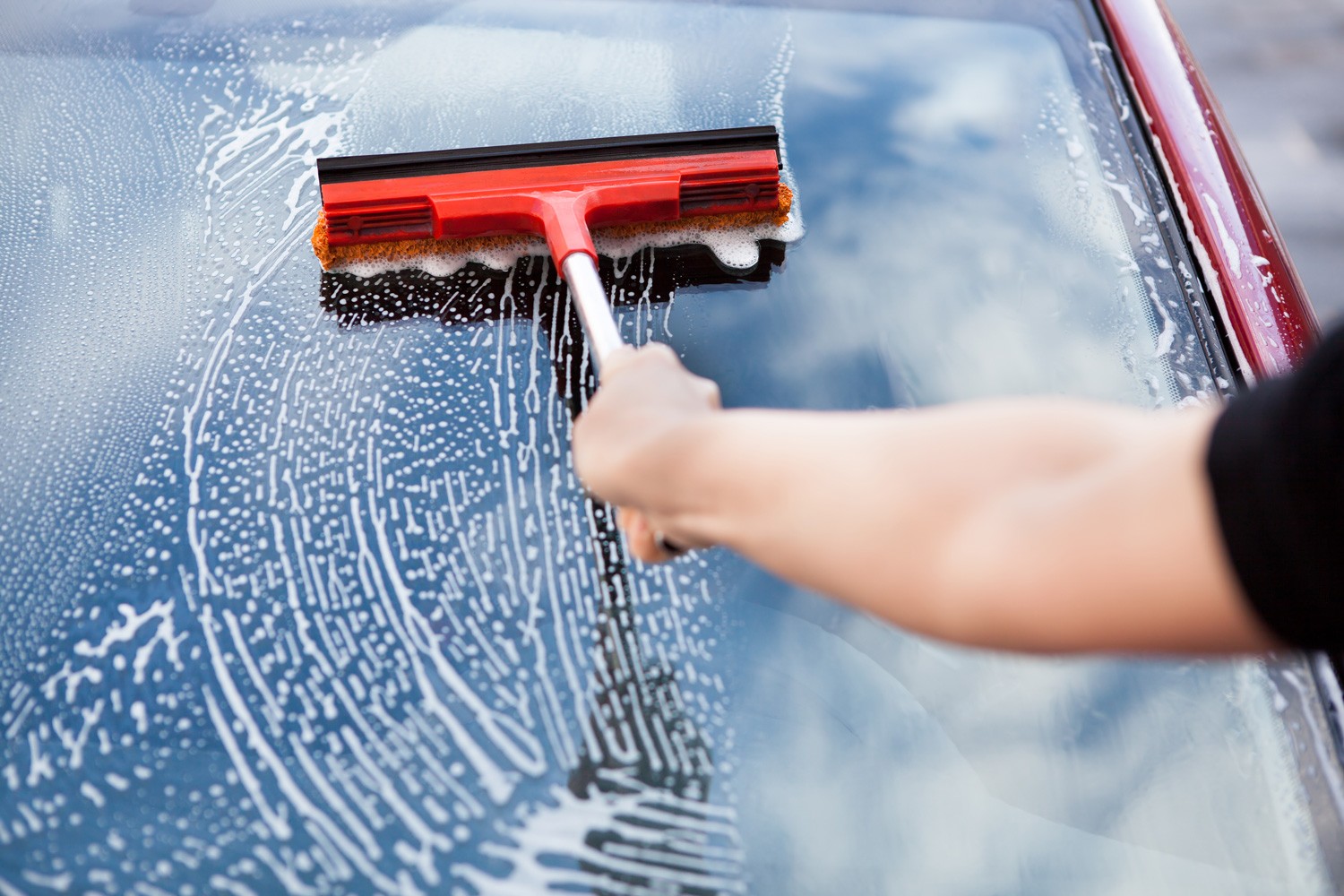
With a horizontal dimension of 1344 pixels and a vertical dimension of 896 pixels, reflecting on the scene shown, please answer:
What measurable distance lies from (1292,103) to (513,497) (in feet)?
9.60

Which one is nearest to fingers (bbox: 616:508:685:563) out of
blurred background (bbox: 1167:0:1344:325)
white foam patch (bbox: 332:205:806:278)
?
white foam patch (bbox: 332:205:806:278)

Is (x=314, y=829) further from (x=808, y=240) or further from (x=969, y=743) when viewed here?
(x=808, y=240)

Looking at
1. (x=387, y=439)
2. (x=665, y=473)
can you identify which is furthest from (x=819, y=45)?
(x=665, y=473)

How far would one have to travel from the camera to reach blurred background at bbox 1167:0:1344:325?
8.71 feet

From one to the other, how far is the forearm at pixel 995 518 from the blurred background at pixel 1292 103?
2228mm

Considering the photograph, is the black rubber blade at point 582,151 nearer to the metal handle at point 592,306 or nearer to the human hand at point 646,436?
the metal handle at point 592,306

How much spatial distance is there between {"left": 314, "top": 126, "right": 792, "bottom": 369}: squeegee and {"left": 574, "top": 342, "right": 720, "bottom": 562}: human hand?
0.34 m

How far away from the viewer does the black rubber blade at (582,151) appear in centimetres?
124

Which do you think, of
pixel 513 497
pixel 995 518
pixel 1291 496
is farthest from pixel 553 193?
pixel 1291 496

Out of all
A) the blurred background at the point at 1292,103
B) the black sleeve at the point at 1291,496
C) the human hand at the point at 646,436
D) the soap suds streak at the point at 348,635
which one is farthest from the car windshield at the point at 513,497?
the blurred background at the point at 1292,103

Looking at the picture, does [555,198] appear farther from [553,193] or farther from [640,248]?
[640,248]

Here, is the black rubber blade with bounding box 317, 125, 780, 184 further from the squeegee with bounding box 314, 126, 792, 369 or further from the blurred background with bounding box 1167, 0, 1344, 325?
the blurred background with bounding box 1167, 0, 1344, 325

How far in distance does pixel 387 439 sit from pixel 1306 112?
295 cm

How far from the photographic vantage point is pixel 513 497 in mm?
979
